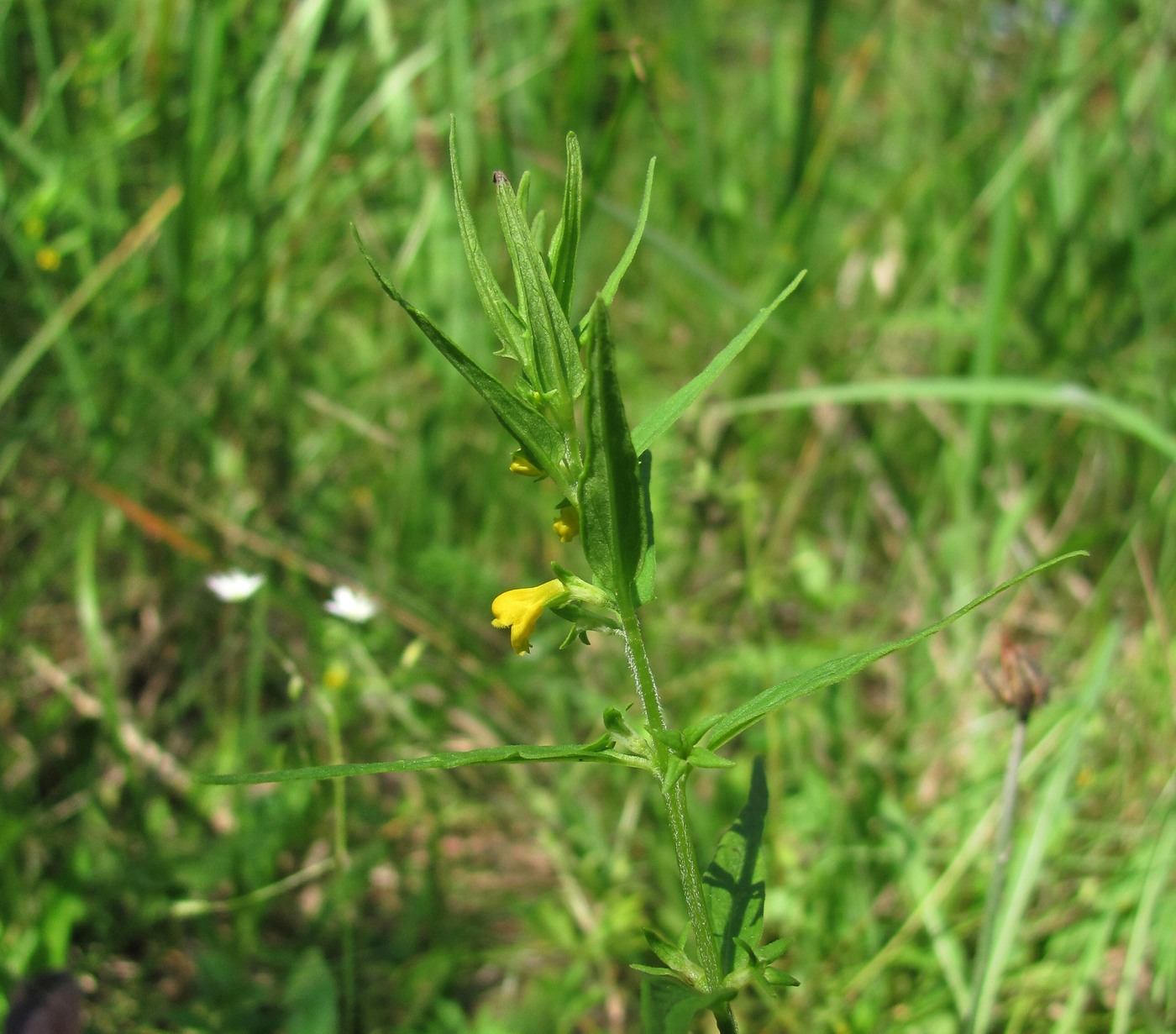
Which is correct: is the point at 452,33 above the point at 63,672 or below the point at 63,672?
above

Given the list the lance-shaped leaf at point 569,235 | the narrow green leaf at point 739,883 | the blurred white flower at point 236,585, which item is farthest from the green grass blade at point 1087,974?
the blurred white flower at point 236,585

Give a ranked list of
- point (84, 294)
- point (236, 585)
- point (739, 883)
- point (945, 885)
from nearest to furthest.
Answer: point (739, 883)
point (945, 885)
point (236, 585)
point (84, 294)

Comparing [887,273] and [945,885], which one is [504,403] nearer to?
[945,885]

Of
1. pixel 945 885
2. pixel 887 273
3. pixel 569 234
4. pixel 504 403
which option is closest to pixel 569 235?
pixel 569 234

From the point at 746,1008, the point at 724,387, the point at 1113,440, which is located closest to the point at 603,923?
the point at 746,1008

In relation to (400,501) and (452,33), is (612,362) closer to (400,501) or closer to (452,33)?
(400,501)

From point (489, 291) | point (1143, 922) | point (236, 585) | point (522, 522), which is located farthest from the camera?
point (522, 522)

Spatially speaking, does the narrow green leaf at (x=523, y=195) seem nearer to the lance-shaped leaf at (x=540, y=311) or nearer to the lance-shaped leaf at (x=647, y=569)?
the lance-shaped leaf at (x=540, y=311)
